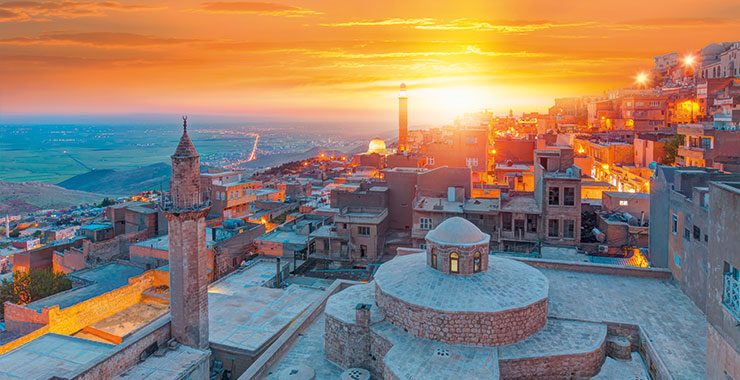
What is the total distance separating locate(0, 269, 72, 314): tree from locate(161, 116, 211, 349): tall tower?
18168mm

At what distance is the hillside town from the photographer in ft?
44.6

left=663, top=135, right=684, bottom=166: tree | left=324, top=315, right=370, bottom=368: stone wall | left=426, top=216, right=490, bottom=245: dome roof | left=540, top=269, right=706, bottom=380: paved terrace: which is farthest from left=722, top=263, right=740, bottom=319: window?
left=663, top=135, right=684, bottom=166: tree

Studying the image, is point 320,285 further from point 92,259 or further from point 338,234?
point 92,259

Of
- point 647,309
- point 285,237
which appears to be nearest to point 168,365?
point 647,309

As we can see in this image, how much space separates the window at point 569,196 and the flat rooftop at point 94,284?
27.7 meters

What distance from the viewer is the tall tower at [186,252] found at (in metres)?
16.9

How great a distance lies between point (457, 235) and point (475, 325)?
11.4 feet

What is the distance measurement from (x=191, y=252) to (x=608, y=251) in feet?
72.7

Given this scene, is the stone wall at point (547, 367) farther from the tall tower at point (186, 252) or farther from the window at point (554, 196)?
the window at point (554, 196)

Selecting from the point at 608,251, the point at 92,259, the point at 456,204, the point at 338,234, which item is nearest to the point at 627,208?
the point at 608,251

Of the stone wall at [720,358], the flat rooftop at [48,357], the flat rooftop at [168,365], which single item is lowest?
the flat rooftop at [48,357]

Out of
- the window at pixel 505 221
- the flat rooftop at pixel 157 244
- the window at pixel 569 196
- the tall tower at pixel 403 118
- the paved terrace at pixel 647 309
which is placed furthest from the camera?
the tall tower at pixel 403 118

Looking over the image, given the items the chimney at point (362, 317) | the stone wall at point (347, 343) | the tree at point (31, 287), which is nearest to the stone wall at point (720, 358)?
the chimney at point (362, 317)

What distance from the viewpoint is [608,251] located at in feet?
85.2
